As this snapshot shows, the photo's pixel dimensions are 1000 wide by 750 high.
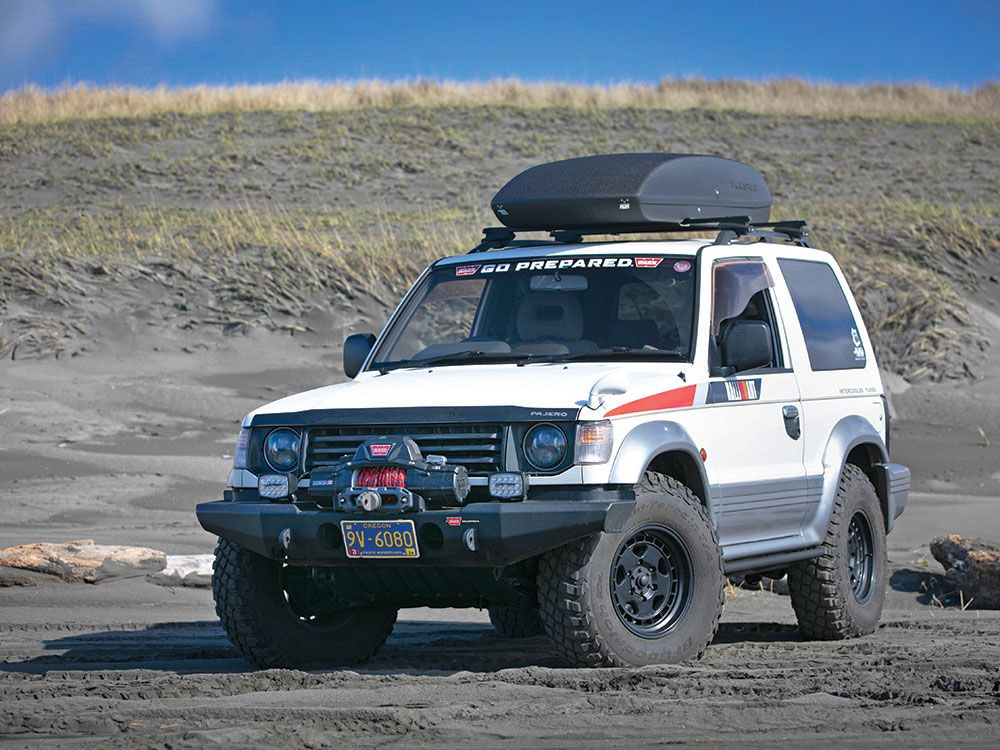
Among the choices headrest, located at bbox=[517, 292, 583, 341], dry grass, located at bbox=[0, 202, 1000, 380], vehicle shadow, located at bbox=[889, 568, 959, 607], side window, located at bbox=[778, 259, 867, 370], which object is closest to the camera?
headrest, located at bbox=[517, 292, 583, 341]

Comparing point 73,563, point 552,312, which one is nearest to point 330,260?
point 73,563

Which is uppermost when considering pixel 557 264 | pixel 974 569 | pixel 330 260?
pixel 330 260

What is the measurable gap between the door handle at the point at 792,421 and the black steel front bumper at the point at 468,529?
5.87ft

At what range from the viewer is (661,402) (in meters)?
6.91

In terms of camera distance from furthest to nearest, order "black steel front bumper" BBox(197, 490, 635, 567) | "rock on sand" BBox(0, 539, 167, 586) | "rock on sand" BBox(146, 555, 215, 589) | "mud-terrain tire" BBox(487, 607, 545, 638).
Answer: "rock on sand" BBox(146, 555, 215, 589) → "rock on sand" BBox(0, 539, 167, 586) → "mud-terrain tire" BBox(487, 607, 545, 638) → "black steel front bumper" BBox(197, 490, 635, 567)

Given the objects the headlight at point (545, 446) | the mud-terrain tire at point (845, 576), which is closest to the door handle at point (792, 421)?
the mud-terrain tire at point (845, 576)

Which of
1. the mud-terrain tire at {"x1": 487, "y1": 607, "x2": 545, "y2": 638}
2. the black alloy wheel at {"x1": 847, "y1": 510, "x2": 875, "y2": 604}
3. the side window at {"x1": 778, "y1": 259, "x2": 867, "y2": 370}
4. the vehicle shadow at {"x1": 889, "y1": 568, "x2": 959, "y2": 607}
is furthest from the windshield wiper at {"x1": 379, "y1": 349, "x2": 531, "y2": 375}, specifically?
the vehicle shadow at {"x1": 889, "y1": 568, "x2": 959, "y2": 607}

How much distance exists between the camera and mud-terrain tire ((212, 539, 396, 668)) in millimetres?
7191

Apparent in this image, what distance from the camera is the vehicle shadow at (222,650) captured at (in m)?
7.20

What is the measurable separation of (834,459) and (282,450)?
3.23m

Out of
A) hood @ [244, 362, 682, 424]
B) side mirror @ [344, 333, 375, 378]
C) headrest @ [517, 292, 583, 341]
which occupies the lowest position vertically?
hood @ [244, 362, 682, 424]

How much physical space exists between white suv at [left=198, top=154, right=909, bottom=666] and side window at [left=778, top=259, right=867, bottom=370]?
2 cm

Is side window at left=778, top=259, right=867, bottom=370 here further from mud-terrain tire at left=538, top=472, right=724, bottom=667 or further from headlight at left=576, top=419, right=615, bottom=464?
headlight at left=576, top=419, right=615, bottom=464

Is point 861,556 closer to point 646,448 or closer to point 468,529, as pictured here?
point 646,448
